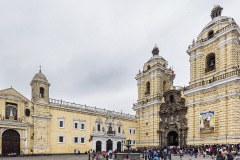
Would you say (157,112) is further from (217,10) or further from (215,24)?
(217,10)

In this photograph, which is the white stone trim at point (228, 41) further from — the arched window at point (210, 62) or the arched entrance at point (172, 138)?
the arched entrance at point (172, 138)

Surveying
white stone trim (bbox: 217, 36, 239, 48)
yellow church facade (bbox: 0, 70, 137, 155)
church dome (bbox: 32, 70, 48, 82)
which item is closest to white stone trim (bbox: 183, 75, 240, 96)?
white stone trim (bbox: 217, 36, 239, 48)

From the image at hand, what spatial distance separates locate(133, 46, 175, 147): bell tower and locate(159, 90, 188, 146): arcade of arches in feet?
3.96

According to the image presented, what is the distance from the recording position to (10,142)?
29125mm

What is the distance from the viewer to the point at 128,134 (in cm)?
4281

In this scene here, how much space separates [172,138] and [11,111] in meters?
24.0

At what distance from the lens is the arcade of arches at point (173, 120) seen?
33.3 metres

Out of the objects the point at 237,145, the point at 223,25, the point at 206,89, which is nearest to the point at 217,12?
the point at 223,25

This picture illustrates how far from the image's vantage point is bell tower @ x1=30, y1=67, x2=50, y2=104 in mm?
32188

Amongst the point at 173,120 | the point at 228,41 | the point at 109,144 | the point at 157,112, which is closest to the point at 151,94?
the point at 157,112

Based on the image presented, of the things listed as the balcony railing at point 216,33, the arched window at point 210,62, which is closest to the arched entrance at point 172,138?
the arched window at point 210,62

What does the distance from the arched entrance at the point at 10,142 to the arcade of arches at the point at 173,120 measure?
2120cm

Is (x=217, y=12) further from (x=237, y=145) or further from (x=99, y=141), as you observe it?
(x=99, y=141)

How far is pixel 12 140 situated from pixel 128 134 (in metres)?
20.5
